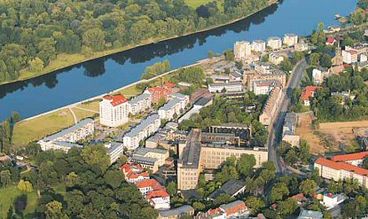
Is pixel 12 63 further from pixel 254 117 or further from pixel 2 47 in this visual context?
pixel 254 117

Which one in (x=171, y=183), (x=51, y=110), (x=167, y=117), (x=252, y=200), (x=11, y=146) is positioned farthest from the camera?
(x=51, y=110)

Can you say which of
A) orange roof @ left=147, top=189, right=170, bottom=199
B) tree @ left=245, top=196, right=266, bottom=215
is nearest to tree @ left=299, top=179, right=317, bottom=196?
tree @ left=245, top=196, right=266, bottom=215

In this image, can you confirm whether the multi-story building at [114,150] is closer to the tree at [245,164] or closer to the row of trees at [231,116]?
the row of trees at [231,116]

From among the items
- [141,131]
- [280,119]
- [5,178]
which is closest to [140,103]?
[141,131]

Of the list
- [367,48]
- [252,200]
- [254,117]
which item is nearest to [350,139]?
[254,117]

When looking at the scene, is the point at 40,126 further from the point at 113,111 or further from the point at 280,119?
the point at 280,119
